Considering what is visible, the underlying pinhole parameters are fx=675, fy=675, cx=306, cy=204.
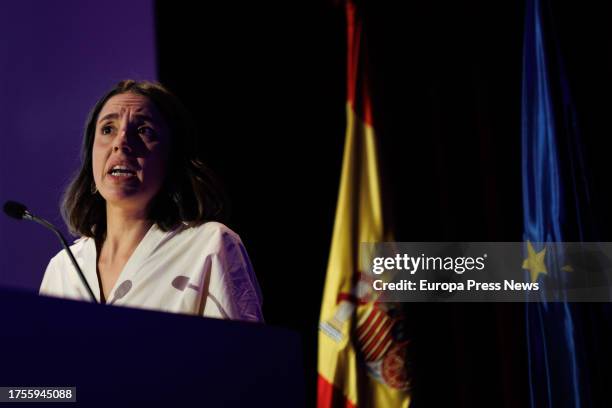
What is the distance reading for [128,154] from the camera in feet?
6.88

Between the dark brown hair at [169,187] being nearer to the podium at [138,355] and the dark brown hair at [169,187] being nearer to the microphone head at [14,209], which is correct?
the microphone head at [14,209]

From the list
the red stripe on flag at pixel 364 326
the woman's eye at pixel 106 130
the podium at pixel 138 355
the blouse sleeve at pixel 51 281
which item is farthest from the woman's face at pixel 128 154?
the podium at pixel 138 355

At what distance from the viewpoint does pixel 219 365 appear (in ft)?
2.93

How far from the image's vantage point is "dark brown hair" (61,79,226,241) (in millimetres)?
2064

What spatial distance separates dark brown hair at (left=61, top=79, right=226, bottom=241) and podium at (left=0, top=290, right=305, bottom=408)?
1.18 metres

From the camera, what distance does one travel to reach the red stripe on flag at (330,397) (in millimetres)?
2344

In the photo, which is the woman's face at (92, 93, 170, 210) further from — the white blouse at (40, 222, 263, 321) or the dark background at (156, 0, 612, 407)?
the dark background at (156, 0, 612, 407)

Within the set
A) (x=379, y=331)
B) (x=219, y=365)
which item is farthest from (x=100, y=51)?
(x=219, y=365)

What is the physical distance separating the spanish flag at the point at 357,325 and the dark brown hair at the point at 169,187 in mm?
487

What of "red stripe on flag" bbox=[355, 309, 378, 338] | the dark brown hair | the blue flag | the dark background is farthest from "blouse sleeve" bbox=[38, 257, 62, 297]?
the blue flag

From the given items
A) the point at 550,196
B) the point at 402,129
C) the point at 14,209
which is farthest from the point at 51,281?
the point at 550,196

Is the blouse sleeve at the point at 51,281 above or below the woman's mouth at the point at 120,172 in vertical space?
below

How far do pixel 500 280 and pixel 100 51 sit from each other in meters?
1.65

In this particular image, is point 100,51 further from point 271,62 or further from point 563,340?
point 563,340
